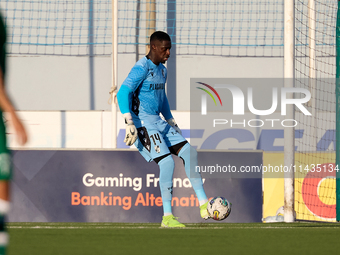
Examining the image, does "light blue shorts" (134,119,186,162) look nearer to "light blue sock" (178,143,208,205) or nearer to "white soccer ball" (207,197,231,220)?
"light blue sock" (178,143,208,205)

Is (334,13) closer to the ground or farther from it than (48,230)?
farther from it

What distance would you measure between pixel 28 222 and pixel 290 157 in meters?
3.30

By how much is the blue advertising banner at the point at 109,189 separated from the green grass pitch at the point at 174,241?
185cm

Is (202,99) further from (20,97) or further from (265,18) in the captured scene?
(20,97)

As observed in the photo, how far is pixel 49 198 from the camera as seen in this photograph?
781 centimetres

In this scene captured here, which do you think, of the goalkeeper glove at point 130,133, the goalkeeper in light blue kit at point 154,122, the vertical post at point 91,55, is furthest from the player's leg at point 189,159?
the vertical post at point 91,55

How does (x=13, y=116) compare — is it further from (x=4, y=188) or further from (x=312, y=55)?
(x=312, y=55)

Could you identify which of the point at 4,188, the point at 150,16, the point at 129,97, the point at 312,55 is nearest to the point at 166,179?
the point at 129,97

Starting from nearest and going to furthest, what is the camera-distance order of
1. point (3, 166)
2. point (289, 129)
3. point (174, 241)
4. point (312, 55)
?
point (3, 166), point (174, 241), point (289, 129), point (312, 55)

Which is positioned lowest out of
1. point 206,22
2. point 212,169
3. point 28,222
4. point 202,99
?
point 28,222

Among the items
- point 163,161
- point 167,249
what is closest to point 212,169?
point 163,161

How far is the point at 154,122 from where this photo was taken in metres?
6.05

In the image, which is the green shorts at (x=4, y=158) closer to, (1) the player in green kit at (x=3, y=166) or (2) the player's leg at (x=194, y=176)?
(1) the player in green kit at (x=3, y=166)

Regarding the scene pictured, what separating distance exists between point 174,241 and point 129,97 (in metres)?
1.78
